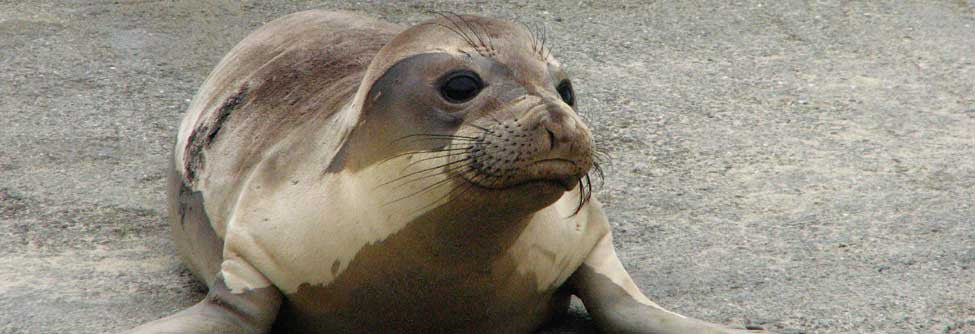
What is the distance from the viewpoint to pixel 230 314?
12.7 feet

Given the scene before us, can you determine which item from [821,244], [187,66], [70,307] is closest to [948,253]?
[821,244]

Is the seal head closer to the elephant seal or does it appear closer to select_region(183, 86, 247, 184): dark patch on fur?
the elephant seal

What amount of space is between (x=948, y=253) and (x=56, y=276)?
2784 mm

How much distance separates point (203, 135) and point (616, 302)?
1401mm

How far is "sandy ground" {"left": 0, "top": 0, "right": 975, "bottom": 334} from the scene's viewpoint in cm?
448

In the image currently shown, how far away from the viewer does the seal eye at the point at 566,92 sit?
374cm

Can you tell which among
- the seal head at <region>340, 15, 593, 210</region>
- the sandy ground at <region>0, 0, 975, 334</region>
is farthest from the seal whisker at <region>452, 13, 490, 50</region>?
the sandy ground at <region>0, 0, 975, 334</region>

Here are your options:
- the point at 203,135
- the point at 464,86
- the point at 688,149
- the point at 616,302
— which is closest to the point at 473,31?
the point at 464,86

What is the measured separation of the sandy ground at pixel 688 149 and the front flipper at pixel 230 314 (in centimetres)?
39

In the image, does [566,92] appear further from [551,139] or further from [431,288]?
[431,288]

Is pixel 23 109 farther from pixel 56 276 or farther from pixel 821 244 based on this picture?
pixel 821 244

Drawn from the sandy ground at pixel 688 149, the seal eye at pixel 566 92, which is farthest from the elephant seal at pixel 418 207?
the sandy ground at pixel 688 149

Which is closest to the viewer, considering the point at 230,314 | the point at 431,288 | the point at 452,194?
the point at 452,194

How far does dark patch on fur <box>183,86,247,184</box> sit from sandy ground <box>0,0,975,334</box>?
1.18 feet
